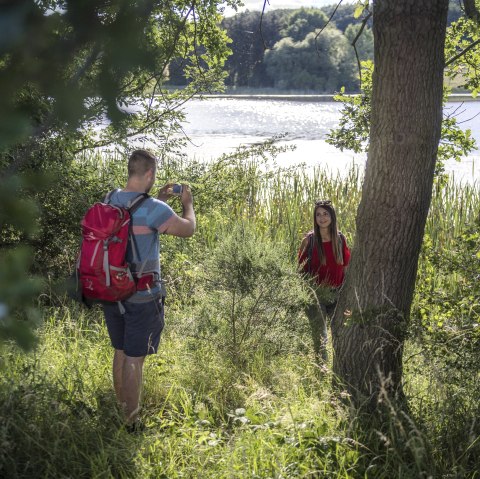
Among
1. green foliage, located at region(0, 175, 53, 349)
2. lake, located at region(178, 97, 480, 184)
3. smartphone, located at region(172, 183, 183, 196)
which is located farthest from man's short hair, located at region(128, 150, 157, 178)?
lake, located at region(178, 97, 480, 184)

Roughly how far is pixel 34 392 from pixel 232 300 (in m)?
1.81

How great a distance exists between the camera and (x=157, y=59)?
0.96 meters

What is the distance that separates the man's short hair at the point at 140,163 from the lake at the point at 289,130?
6.30 m

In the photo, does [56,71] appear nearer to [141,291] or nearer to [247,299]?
[141,291]

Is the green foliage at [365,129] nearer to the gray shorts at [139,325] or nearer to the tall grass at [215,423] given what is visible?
the tall grass at [215,423]

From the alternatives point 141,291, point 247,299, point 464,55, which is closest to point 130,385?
point 141,291

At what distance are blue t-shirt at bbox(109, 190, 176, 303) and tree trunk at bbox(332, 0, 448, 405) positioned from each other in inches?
42.3

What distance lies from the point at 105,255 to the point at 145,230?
24cm

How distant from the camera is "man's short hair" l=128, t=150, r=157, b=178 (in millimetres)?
3295

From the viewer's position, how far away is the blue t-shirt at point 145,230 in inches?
129

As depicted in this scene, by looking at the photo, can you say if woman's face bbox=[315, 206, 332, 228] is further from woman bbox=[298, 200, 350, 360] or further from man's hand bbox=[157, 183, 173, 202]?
man's hand bbox=[157, 183, 173, 202]

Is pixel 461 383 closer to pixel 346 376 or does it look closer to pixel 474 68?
pixel 346 376

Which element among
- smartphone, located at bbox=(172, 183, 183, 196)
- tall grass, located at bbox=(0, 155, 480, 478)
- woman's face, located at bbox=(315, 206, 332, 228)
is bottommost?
tall grass, located at bbox=(0, 155, 480, 478)

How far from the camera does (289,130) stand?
28219 millimetres
